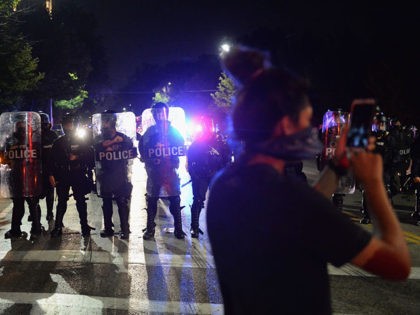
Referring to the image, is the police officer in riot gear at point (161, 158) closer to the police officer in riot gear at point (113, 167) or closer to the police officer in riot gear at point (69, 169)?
the police officer in riot gear at point (113, 167)

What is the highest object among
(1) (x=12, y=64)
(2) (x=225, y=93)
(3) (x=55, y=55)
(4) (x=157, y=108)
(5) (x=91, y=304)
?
(3) (x=55, y=55)

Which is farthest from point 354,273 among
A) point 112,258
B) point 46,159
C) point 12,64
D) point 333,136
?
point 12,64

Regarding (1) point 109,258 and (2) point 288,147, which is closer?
(2) point 288,147

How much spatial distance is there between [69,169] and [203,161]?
2.24 m

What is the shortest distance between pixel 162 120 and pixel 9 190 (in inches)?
113

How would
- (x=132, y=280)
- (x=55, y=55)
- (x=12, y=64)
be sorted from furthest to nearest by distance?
1. (x=55, y=55)
2. (x=12, y=64)
3. (x=132, y=280)

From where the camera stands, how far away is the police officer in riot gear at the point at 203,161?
819cm

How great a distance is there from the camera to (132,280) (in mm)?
5887

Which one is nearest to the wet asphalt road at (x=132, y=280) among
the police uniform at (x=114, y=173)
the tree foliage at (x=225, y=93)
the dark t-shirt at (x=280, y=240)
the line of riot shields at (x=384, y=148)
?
the police uniform at (x=114, y=173)

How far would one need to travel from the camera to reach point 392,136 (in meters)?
10.2

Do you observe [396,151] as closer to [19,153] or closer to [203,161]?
[203,161]

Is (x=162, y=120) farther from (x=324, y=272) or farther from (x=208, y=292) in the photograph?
(x=324, y=272)

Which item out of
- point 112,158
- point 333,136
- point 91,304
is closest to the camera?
point 91,304

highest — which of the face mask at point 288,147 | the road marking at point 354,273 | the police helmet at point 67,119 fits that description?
the police helmet at point 67,119
